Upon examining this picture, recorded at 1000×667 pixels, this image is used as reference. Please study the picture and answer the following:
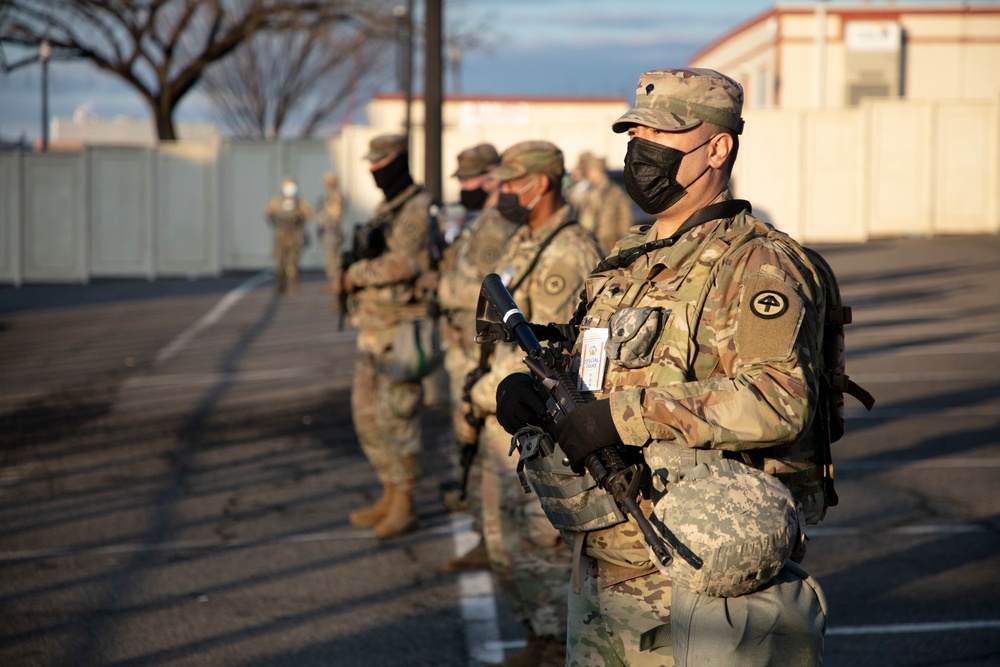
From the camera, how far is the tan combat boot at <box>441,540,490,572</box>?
19.9ft

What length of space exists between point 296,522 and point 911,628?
3.59 meters

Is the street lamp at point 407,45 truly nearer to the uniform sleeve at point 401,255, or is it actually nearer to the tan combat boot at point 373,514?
the uniform sleeve at point 401,255

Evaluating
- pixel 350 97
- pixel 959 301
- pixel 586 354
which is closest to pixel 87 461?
pixel 586 354

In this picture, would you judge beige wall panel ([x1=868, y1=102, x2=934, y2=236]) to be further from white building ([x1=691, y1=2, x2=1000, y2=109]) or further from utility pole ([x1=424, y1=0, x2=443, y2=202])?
utility pole ([x1=424, y1=0, x2=443, y2=202])

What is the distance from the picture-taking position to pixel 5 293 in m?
23.8

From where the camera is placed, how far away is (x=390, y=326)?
6855 millimetres

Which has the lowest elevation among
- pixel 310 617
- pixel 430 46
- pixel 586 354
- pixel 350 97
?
pixel 310 617

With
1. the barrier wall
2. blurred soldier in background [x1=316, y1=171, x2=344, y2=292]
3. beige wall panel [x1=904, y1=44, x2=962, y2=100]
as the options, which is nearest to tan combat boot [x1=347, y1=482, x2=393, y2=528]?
blurred soldier in background [x1=316, y1=171, x2=344, y2=292]

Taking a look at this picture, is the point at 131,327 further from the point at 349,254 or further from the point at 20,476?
the point at 349,254

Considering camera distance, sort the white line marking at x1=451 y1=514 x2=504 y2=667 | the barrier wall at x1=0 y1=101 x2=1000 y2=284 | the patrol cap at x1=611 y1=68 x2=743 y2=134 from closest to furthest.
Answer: the patrol cap at x1=611 y1=68 x2=743 y2=134
the white line marking at x1=451 y1=514 x2=504 y2=667
the barrier wall at x1=0 y1=101 x2=1000 y2=284

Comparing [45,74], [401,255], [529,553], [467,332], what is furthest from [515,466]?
[45,74]

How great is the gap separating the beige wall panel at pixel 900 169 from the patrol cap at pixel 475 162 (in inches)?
935

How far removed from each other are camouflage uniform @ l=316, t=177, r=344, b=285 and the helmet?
1906 centimetres

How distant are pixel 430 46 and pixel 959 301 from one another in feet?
33.0
